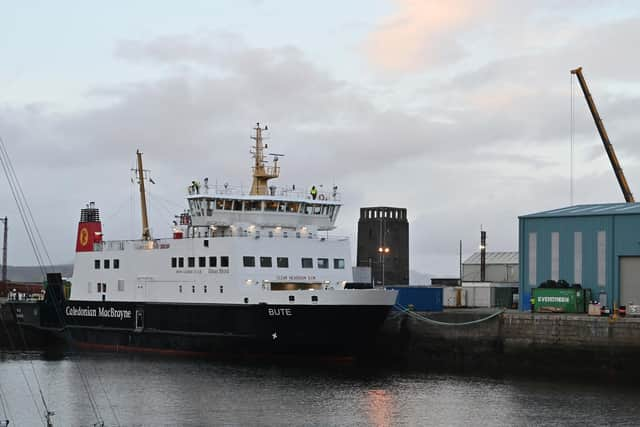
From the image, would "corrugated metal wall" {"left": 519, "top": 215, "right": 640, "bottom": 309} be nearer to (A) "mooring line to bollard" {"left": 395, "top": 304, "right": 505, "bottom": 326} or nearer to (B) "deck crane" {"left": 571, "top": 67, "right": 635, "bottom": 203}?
(A) "mooring line to bollard" {"left": 395, "top": 304, "right": 505, "bottom": 326}

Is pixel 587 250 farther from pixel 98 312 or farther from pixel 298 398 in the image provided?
pixel 98 312

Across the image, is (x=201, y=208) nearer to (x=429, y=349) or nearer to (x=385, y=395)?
(x=429, y=349)

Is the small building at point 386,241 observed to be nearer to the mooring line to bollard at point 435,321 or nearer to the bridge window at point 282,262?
the mooring line to bollard at point 435,321

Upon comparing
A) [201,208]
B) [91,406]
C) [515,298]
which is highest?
[201,208]

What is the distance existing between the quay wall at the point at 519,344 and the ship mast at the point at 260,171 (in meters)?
8.22

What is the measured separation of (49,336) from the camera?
4984 centimetres

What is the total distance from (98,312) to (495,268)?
24.5 metres

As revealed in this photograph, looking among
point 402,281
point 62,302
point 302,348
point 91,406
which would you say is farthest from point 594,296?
point 402,281

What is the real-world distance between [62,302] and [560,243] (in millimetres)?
23233

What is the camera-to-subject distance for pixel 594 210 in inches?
1641

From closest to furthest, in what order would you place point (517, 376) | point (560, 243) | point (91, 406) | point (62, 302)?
point (91, 406) < point (517, 376) < point (560, 243) < point (62, 302)

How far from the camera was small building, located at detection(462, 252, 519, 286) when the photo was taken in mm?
57625

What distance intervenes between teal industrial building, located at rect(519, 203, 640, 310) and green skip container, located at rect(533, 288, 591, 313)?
754 millimetres

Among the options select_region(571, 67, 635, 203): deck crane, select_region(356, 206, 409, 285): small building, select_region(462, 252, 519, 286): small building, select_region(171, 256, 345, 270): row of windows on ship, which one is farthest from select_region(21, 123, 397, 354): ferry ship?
select_region(356, 206, 409, 285): small building
